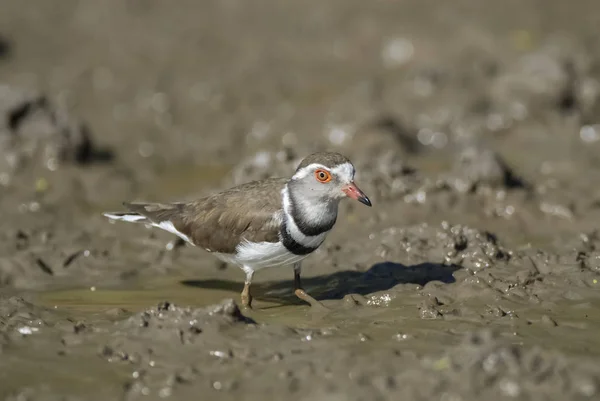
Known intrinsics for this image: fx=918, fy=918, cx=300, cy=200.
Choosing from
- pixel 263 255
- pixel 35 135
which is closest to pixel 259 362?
pixel 263 255

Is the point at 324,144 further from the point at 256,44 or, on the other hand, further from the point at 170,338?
the point at 170,338

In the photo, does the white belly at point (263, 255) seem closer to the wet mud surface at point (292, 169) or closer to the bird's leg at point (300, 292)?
the bird's leg at point (300, 292)

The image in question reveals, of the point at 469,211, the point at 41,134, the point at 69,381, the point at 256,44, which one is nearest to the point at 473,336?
the point at 69,381

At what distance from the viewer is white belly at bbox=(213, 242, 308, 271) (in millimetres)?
8062

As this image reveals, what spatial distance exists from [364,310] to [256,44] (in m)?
9.41

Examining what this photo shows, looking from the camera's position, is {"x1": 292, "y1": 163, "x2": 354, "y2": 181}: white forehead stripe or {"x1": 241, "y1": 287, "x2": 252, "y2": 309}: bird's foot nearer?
{"x1": 292, "y1": 163, "x2": 354, "y2": 181}: white forehead stripe

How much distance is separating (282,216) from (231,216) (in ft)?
1.88

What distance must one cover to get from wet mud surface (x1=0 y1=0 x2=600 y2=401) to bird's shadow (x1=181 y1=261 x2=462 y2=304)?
0.03 meters

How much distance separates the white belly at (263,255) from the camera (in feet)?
26.5

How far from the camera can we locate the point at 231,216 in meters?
8.35

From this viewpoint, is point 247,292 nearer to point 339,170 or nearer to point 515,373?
point 339,170

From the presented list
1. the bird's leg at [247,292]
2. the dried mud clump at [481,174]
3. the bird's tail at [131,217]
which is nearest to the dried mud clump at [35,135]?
the bird's tail at [131,217]

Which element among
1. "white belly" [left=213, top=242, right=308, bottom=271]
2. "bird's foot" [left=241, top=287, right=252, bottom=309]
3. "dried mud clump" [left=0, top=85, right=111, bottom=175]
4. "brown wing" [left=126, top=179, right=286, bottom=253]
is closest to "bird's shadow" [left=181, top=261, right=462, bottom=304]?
"bird's foot" [left=241, top=287, right=252, bottom=309]

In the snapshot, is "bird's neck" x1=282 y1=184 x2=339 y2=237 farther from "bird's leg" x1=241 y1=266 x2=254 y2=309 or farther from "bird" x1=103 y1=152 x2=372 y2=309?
"bird's leg" x1=241 y1=266 x2=254 y2=309
